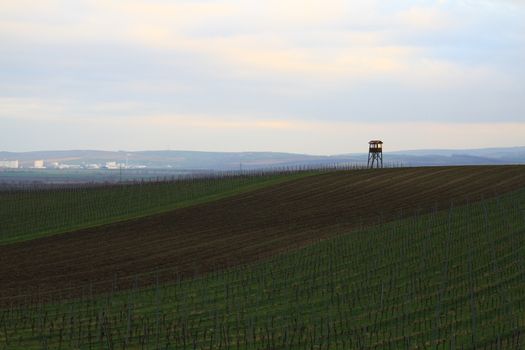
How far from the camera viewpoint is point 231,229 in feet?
177

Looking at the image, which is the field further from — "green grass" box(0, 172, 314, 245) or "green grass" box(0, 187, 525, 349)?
"green grass" box(0, 172, 314, 245)

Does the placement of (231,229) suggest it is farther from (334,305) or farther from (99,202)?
(334,305)

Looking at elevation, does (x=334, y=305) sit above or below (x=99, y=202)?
below

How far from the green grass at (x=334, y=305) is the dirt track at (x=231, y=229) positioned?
3901mm

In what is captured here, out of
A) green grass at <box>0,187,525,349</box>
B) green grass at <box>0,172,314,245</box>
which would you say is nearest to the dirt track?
green grass at <box>0,172,314,245</box>

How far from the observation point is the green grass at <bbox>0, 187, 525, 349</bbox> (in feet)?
76.0

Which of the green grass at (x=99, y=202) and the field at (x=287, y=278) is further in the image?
the green grass at (x=99, y=202)

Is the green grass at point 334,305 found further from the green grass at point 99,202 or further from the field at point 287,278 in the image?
the green grass at point 99,202

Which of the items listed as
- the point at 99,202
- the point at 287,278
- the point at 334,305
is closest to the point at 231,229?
the point at 287,278

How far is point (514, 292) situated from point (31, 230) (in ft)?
139

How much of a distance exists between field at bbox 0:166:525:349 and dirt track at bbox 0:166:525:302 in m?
0.20

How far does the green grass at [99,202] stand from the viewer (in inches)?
2458

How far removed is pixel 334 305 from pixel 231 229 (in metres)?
25.9

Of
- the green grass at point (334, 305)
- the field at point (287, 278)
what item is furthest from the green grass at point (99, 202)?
the green grass at point (334, 305)
